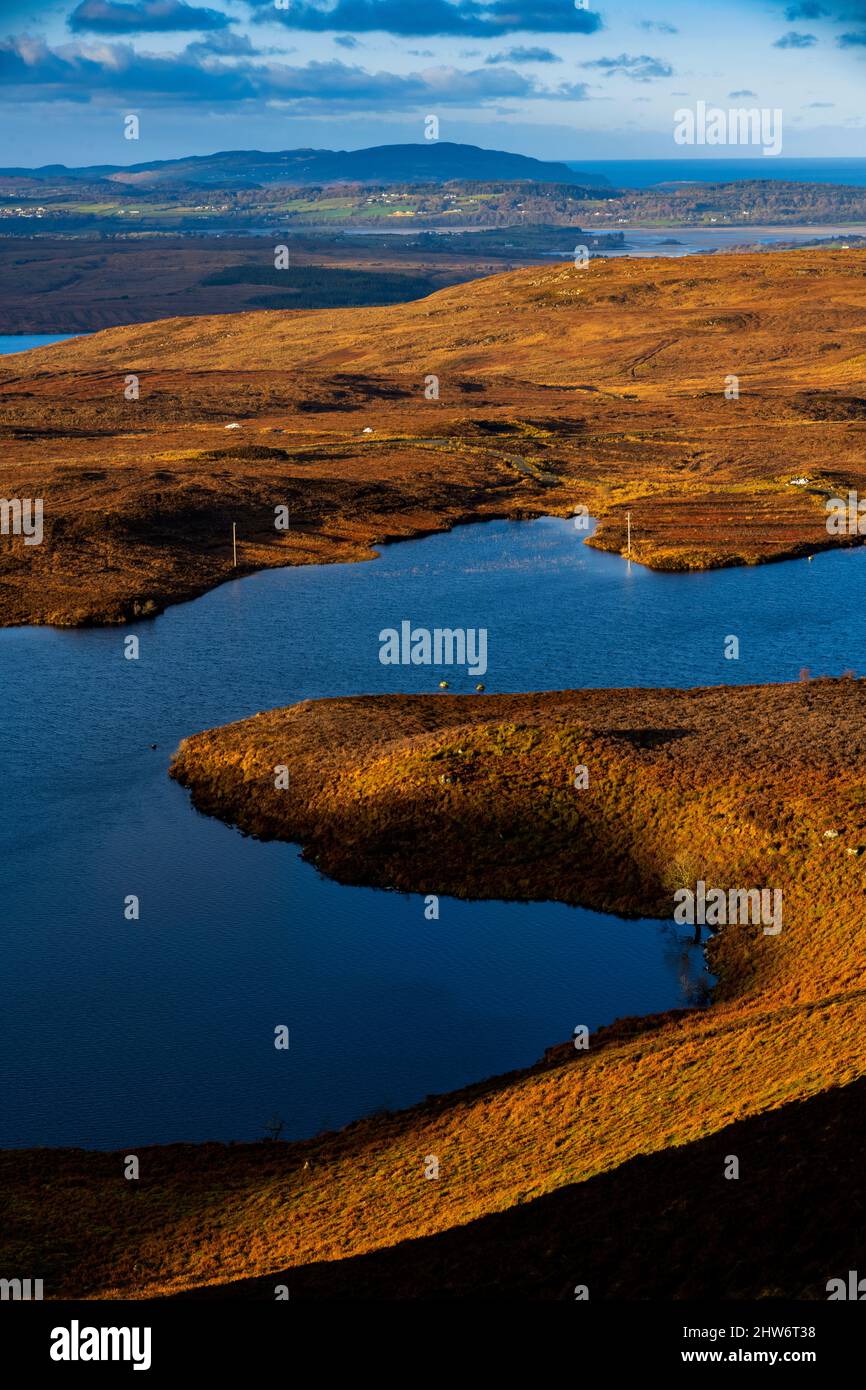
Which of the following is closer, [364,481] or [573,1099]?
[573,1099]

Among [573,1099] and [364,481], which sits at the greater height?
[364,481]

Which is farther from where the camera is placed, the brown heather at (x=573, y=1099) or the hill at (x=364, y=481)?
the hill at (x=364, y=481)

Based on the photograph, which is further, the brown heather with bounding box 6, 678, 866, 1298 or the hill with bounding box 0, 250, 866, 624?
the hill with bounding box 0, 250, 866, 624

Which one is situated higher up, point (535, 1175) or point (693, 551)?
point (693, 551)

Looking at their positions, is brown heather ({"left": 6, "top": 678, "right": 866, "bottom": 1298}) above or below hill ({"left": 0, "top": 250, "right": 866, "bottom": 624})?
below

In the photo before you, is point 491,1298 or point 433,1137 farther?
point 433,1137

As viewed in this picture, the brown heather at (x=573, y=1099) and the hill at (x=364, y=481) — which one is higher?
the hill at (x=364, y=481)
